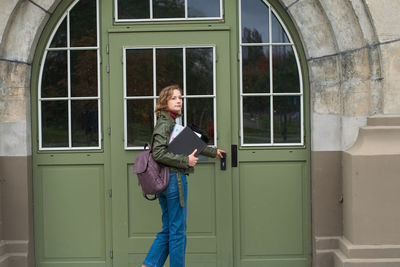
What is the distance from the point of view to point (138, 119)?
16.8 ft

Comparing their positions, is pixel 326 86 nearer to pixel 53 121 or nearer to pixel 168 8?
pixel 168 8

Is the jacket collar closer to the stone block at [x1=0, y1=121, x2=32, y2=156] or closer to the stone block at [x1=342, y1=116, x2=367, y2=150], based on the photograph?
the stone block at [x1=0, y1=121, x2=32, y2=156]

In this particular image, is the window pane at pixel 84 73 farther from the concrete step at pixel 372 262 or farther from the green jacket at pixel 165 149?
the concrete step at pixel 372 262

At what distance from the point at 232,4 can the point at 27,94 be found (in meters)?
2.23

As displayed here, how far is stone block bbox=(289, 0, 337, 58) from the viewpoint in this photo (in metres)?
4.92

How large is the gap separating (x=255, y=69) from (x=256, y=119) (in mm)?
506

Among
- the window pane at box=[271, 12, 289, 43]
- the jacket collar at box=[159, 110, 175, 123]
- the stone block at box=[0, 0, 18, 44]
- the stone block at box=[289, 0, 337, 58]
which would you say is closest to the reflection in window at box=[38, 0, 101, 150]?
the stone block at box=[0, 0, 18, 44]

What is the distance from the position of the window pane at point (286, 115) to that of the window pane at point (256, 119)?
9 centimetres

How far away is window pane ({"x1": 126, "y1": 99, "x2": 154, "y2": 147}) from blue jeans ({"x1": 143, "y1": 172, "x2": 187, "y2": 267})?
3.02ft

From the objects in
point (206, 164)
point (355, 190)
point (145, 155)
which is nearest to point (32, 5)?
point (145, 155)

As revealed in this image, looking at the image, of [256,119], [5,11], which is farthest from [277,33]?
[5,11]

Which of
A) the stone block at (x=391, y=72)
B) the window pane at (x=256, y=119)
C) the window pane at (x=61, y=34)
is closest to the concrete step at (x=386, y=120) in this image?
the stone block at (x=391, y=72)

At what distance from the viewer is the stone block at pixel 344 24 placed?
15.5ft

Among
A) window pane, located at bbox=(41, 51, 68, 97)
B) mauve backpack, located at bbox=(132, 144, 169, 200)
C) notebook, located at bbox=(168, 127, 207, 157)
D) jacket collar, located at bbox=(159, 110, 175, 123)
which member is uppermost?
window pane, located at bbox=(41, 51, 68, 97)
